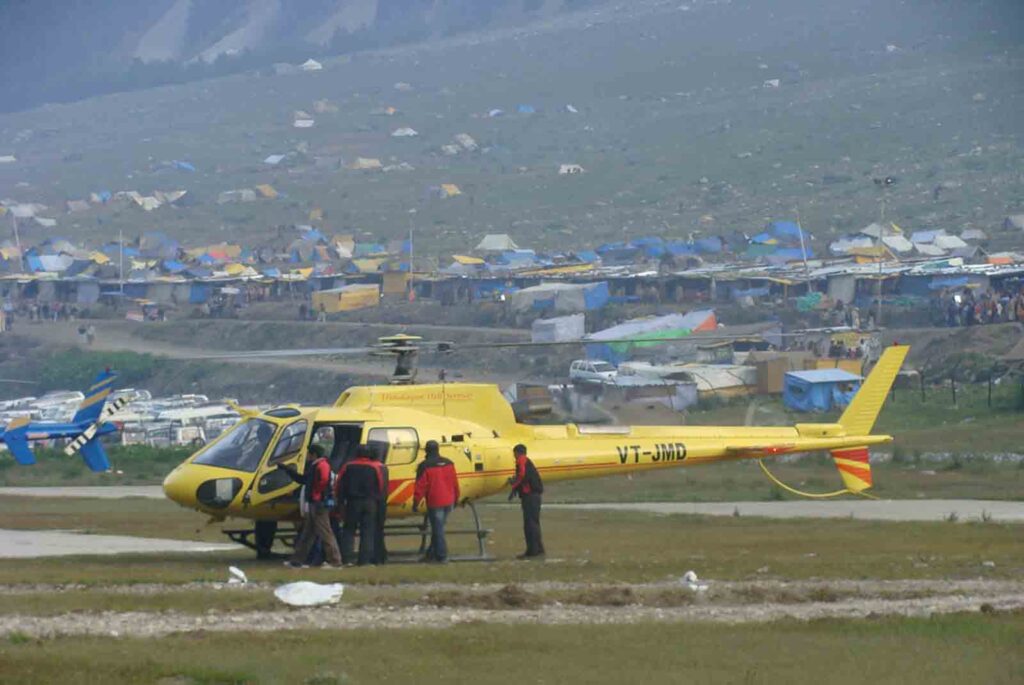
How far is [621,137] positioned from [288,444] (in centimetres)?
13923

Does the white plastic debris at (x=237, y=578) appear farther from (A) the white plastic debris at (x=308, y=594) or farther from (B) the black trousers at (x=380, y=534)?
(B) the black trousers at (x=380, y=534)

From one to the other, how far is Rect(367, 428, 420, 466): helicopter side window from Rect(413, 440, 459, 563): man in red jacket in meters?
0.37

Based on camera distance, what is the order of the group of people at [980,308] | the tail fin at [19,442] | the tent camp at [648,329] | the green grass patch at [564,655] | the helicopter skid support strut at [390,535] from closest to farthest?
the green grass patch at [564,655], the helicopter skid support strut at [390,535], the tail fin at [19,442], the tent camp at [648,329], the group of people at [980,308]

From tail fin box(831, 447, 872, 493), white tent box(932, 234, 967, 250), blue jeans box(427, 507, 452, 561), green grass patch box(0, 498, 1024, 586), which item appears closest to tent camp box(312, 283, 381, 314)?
white tent box(932, 234, 967, 250)

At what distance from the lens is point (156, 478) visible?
41.6m

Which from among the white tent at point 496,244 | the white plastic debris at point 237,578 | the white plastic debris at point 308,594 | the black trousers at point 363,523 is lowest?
the white plastic debris at point 237,578

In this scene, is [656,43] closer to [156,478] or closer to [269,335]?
[269,335]

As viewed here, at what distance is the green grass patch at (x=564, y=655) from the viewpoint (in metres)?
11.3

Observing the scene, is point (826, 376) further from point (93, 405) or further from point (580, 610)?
point (580, 610)

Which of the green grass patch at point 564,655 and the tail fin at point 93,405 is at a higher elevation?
the tail fin at point 93,405

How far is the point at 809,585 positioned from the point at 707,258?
83.3 metres

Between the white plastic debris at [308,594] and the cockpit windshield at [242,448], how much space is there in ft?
12.2

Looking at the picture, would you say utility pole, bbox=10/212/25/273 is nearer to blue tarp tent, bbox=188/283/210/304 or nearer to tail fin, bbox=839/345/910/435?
blue tarp tent, bbox=188/283/210/304

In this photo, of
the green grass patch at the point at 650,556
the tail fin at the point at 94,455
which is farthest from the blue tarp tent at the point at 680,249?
the green grass patch at the point at 650,556
